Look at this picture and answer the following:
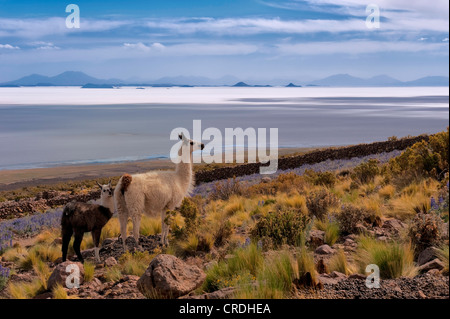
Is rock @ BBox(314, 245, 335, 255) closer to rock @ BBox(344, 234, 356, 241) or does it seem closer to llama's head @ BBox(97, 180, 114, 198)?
rock @ BBox(344, 234, 356, 241)

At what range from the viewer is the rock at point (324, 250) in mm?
6836

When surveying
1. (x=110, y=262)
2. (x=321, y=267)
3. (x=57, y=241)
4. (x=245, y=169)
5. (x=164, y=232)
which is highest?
(x=321, y=267)

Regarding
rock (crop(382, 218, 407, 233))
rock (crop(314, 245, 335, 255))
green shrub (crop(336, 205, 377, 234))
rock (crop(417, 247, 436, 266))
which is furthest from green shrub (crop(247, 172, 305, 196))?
rock (crop(417, 247, 436, 266))

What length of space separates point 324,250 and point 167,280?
2548 mm

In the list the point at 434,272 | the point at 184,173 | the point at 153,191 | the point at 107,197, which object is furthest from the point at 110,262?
the point at 434,272

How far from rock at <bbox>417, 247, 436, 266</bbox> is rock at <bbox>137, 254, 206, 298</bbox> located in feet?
8.68

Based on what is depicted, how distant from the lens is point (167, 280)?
17.4ft

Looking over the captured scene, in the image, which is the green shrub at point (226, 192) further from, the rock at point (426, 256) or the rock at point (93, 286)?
the rock at point (426, 256)

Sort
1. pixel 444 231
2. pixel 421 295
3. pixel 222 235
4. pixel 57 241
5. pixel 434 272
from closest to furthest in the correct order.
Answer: pixel 421 295 → pixel 434 272 → pixel 444 231 → pixel 222 235 → pixel 57 241

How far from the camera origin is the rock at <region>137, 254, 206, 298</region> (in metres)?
5.30

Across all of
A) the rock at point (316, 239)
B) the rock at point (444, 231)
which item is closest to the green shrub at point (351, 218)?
the rock at point (316, 239)

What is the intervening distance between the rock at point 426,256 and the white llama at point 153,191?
356cm

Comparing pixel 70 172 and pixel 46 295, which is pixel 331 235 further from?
pixel 70 172
